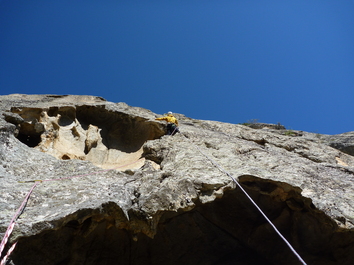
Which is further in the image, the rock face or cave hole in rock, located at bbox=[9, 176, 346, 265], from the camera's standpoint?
cave hole in rock, located at bbox=[9, 176, 346, 265]

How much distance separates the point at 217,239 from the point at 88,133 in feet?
18.8

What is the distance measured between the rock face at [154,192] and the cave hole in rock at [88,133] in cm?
4

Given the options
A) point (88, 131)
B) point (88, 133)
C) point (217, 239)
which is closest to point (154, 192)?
point (217, 239)

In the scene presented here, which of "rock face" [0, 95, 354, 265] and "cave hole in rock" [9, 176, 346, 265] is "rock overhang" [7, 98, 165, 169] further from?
"cave hole in rock" [9, 176, 346, 265]

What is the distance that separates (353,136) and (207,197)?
33.0ft

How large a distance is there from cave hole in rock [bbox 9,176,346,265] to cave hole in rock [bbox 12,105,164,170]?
Result: 232 cm

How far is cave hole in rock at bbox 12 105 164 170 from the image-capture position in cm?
925

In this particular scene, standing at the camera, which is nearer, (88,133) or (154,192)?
(154,192)

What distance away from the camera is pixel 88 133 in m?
10.4

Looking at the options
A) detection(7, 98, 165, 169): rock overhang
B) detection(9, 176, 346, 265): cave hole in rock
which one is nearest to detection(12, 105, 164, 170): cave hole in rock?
detection(7, 98, 165, 169): rock overhang

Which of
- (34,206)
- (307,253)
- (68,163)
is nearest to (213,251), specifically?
(307,253)

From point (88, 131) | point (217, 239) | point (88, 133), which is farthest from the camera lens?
point (88, 131)

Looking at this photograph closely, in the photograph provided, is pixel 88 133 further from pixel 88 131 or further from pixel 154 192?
pixel 154 192

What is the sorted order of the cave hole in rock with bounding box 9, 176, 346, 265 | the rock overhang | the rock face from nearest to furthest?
1. the rock face
2. the cave hole in rock with bounding box 9, 176, 346, 265
3. the rock overhang
